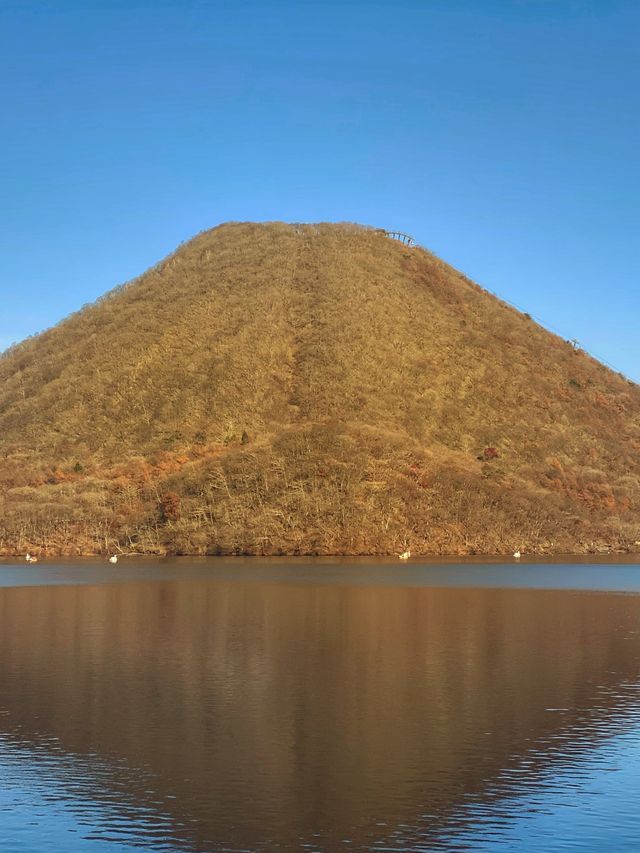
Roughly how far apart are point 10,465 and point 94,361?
22.3 meters

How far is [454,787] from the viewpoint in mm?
17297

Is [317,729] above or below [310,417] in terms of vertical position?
below

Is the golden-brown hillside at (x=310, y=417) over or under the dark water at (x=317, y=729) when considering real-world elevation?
over

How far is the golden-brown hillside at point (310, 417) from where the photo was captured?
3342 inches

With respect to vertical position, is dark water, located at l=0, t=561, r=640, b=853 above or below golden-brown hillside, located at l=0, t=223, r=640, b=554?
below

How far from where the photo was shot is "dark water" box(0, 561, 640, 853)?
15.3 metres

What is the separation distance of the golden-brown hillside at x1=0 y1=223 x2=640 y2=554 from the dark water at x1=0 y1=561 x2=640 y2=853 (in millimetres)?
43041

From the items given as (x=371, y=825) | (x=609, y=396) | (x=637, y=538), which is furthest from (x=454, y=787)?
(x=609, y=396)

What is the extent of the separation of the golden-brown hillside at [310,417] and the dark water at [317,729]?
43.0 m

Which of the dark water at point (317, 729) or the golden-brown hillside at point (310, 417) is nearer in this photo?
the dark water at point (317, 729)

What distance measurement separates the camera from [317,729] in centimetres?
2125

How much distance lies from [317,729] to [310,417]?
78.7m

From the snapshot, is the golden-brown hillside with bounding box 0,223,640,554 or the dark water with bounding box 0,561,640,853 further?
the golden-brown hillside with bounding box 0,223,640,554

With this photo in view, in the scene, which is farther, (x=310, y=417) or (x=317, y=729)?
(x=310, y=417)
